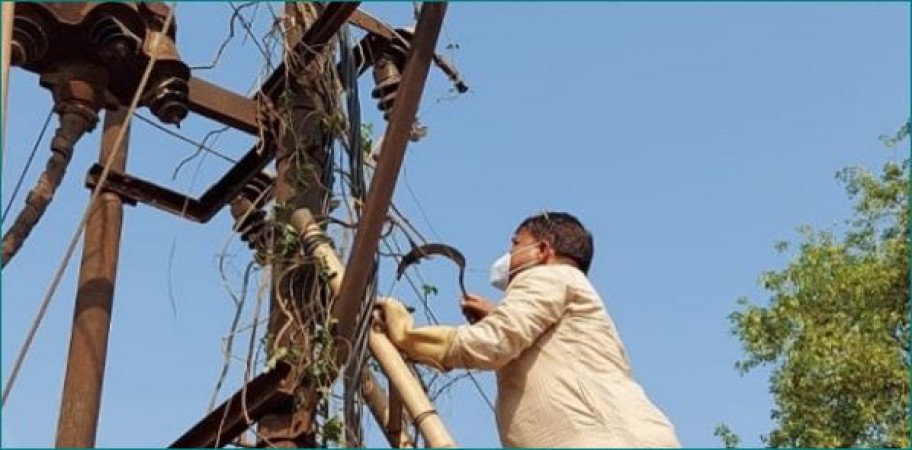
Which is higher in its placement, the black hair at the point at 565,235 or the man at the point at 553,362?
the black hair at the point at 565,235

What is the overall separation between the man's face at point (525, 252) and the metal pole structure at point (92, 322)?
1161 mm

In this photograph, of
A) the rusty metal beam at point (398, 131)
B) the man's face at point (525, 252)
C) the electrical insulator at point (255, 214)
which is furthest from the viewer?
the electrical insulator at point (255, 214)

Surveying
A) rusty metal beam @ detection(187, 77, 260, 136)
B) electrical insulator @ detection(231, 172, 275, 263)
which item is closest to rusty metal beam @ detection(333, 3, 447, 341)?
electrical insulator @ detection(231, 172, 275, 263)

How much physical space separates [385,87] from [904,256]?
8.04 meters

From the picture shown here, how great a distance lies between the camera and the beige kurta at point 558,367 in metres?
2.93

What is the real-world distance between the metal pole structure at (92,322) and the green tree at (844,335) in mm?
7465

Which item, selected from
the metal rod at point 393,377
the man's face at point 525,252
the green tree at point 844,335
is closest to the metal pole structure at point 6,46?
the metal rod at point 393,377

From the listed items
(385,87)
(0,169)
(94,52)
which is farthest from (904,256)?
(0,169)

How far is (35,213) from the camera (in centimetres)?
379

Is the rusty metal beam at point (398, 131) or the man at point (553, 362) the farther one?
the rusty metal beam at point (398, 131)

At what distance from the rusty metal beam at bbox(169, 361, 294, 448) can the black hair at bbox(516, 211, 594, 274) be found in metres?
0.72

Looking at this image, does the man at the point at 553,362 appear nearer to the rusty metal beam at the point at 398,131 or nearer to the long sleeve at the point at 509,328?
the long sleeve at the point at 509,328

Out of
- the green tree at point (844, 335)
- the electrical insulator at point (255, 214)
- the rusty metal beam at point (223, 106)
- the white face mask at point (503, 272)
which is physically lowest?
the white face mask at point (503, 272)

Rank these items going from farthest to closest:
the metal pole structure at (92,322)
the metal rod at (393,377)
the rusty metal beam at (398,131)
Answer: the metal pole structure at (92,322)
the rusty metal beam at (398,131)
the metal rod at (393,377)
